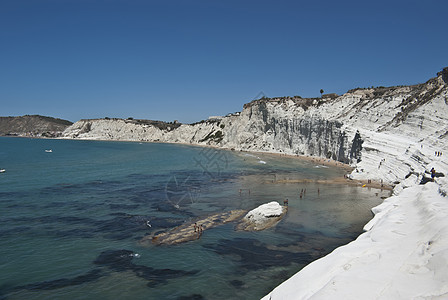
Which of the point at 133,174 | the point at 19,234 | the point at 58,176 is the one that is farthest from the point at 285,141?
the point at 19,234

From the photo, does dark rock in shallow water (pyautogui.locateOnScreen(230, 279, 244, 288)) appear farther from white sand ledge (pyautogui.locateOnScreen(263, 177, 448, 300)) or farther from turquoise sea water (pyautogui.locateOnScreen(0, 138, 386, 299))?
white sand ledge (pyautogui.locateOnScreen(263, 177, 448, 300))

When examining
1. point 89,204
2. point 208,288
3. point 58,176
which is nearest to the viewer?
point 208,288

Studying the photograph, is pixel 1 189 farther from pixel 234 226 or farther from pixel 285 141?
pixel 285 141

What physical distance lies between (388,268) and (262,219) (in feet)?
52.7

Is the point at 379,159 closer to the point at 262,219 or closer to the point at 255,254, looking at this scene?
the point at 262,219

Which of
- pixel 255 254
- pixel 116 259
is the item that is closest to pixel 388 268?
pixel 255 254

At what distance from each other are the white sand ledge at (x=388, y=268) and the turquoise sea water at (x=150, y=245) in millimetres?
4556

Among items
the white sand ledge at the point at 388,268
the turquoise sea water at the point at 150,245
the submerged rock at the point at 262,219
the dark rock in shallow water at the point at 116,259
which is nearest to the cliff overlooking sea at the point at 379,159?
the white sand ledge at the point at 388,268

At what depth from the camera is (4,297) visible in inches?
593

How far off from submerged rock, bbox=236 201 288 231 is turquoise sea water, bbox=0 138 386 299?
889mm

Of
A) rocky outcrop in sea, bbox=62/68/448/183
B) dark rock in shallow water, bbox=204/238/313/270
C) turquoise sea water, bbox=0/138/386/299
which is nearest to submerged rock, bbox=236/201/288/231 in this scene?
turquoise sea water, bbox=0/138/386/299

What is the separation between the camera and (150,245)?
21.8 metres

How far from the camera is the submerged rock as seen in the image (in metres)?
26.2

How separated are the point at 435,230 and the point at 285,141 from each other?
92.0 meters
